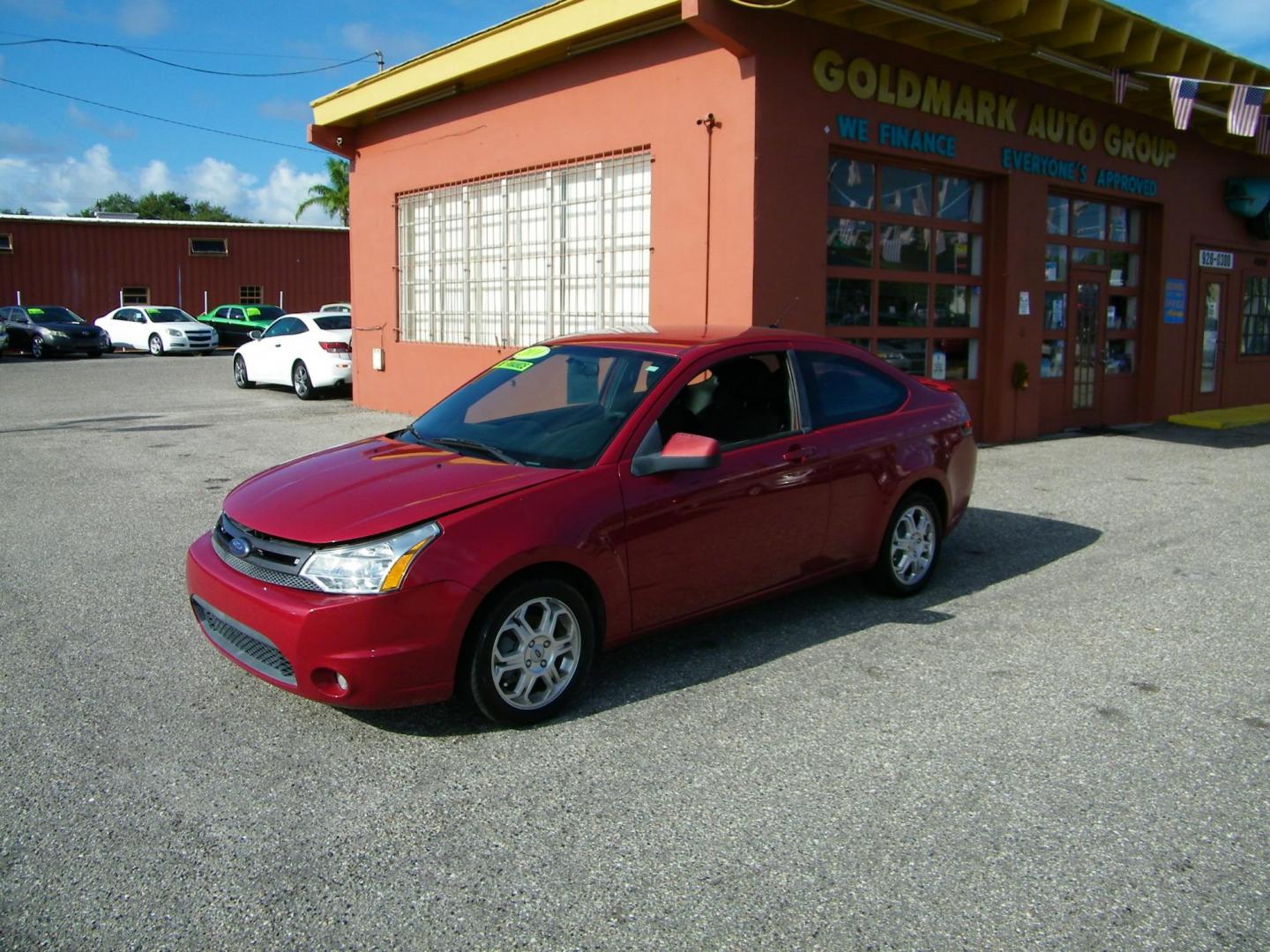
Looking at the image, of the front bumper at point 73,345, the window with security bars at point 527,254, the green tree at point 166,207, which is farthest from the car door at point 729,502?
the green tree at point 166,207

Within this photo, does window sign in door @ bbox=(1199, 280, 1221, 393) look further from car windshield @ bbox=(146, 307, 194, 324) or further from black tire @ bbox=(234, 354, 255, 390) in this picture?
car windshield @ bbox=(146, 307, 194, 324)

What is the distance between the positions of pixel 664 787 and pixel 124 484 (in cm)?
747

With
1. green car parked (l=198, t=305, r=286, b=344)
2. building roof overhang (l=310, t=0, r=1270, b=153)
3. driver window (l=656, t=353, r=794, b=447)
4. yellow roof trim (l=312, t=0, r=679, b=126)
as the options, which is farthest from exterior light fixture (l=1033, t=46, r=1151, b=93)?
green car parked (l=198, t=305, r=286, b=344)

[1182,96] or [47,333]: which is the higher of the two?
[1182,96]

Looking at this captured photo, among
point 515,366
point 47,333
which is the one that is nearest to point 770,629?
point 515,366

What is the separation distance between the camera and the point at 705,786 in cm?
375

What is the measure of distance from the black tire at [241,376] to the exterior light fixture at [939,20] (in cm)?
1361

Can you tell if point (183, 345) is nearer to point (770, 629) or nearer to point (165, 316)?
point (165, 316)

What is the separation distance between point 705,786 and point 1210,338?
1562 centimetres

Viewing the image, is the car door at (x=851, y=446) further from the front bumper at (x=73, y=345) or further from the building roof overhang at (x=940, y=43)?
the front bumper at (x=73, y=345)

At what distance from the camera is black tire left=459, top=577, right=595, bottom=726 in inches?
160

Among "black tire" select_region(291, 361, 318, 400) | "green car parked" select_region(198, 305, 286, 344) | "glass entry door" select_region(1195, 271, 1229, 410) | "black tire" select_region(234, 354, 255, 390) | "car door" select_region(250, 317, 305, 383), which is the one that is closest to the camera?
"glass entry door" select_region(1195, 271, 1229, 410)

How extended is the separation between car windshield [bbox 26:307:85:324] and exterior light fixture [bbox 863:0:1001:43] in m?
27.8

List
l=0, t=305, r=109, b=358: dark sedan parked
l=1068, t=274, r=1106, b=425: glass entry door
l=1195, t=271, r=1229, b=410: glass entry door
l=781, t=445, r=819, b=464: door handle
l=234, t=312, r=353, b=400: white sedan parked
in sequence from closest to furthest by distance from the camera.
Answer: l=781, t=445, r=819, b=464: door handle, l=1068, t=274, r=1106, b=425: glass entry door, l=1195, t=271, r=1229, b=410: glass entry door, l=234, t=312, r=353, b=400: white sedan parked, l=0, t=305, r=109, b=358: dark sedan parked
